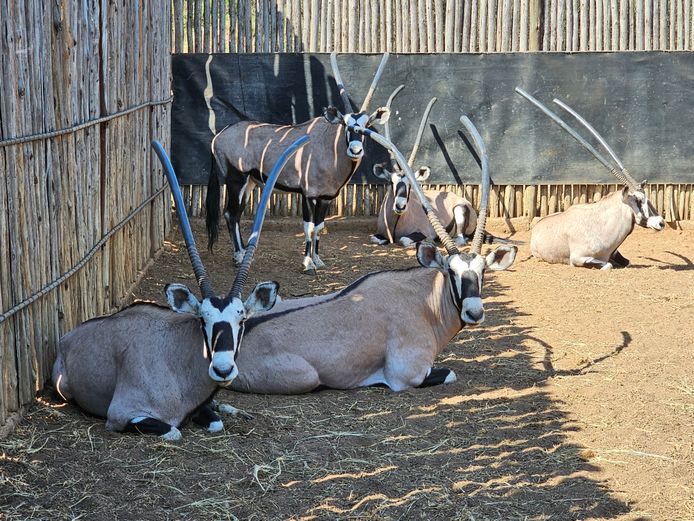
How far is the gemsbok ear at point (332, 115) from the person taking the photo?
10867 mm

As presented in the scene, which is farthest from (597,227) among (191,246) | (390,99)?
(191,246)

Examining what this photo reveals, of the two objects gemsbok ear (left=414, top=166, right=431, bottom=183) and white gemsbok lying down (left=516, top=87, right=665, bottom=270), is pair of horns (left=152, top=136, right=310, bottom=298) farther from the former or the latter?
gemsbok ear (left=414, top=166, right=431, bottom=183)

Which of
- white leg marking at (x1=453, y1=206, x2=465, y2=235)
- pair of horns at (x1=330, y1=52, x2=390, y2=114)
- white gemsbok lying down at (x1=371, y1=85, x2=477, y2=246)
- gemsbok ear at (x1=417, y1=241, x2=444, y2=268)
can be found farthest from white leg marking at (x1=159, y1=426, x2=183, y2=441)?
white leg marking at (x1=453, y1=206, x2=465, y2=235)

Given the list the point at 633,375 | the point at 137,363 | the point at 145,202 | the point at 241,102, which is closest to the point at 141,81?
the point at 145,202

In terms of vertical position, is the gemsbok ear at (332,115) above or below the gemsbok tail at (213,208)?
above

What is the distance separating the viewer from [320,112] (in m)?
13.1

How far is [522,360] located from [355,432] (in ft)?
6.90

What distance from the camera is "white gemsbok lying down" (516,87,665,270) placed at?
36.4 ft

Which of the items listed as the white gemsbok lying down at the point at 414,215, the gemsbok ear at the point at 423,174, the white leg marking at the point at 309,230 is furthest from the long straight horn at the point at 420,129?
the white leg marking at the point at 309,230

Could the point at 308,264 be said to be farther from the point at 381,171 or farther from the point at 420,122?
the point at 420,122

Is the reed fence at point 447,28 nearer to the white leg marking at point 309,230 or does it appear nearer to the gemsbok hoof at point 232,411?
the white leg marking at point 309,230

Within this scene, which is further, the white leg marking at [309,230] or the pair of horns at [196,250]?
the white leg marking at [309,230]

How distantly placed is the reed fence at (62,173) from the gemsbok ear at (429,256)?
2.38m

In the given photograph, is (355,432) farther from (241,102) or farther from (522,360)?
(241,102)
